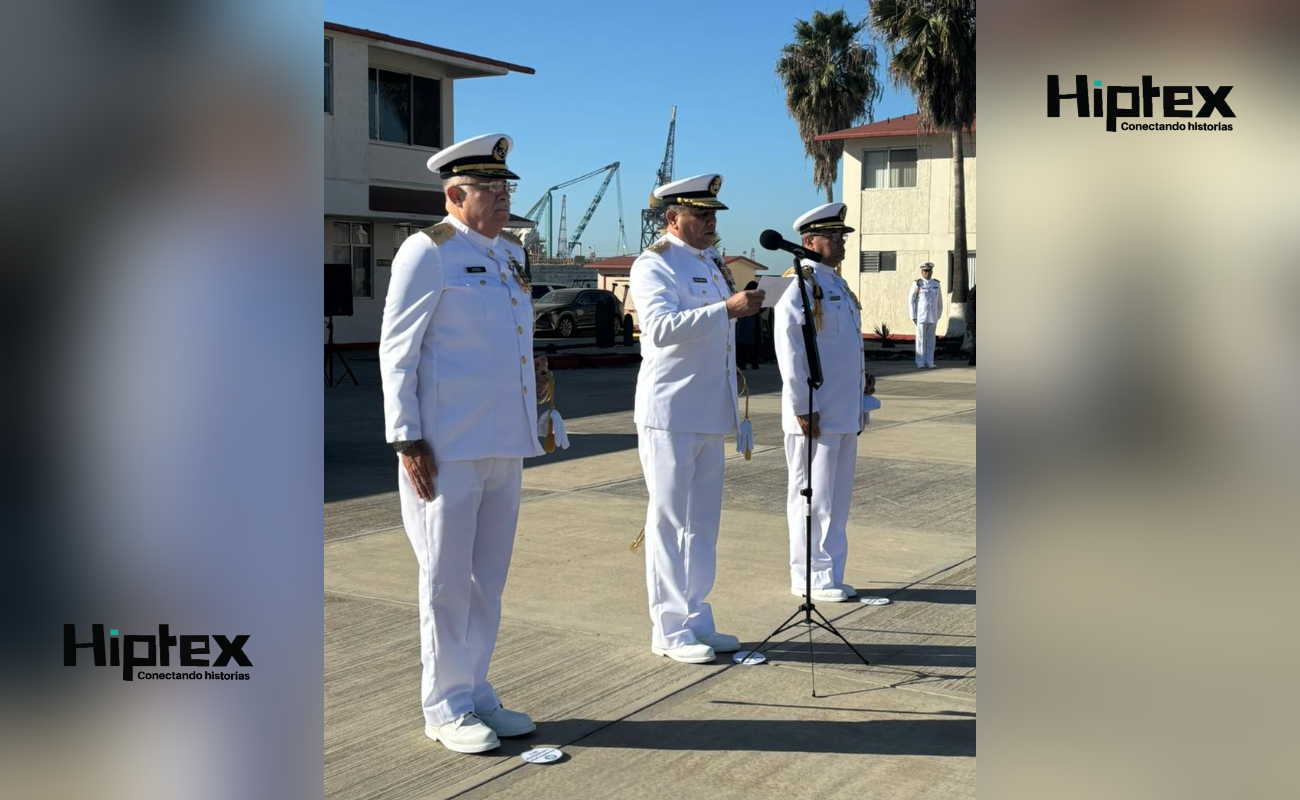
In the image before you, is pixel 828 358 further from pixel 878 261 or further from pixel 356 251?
pixel 878 261

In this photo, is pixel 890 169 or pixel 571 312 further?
pixel 571 312

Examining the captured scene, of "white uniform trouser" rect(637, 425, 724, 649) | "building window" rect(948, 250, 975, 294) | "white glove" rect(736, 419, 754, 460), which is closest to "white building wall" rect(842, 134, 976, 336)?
"building window" rect(948, 250, 975, 294)

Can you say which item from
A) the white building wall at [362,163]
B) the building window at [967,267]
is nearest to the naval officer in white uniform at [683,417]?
the white building wall at [362,163]

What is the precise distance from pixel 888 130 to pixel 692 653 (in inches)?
1345

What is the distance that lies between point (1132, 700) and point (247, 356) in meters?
1.81

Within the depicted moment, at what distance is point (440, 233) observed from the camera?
4551 millimetres

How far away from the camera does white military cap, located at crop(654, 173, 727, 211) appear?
228 inches

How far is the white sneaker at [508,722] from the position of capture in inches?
182

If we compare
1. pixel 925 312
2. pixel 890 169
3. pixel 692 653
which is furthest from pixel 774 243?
pixel 890 169

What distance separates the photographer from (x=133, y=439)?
2.31 m

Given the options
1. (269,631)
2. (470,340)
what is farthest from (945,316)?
(269,631)

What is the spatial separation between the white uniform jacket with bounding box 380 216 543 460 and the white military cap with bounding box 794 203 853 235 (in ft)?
8.52

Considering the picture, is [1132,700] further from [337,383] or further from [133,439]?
[337,383]

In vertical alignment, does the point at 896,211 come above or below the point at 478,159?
above
